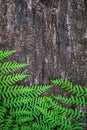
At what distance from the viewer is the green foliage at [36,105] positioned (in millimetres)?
6375

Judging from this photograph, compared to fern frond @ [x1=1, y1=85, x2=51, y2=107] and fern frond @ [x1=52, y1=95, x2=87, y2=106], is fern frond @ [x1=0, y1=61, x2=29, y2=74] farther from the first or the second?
fern frond @ [x1=52, y1=95, x2=87, y2=106]

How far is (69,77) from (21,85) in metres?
0.60

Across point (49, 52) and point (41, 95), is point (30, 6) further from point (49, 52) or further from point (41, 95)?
point (41, 95)

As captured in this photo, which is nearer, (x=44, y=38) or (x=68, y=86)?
(x=68, y=86)

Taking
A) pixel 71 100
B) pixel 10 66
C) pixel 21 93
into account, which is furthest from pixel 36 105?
pixel 10 66

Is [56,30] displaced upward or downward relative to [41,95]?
upward

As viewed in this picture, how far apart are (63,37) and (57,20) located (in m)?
0.22

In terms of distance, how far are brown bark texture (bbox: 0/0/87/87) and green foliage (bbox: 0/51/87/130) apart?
0.12 metres

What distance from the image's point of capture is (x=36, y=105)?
6.39 m

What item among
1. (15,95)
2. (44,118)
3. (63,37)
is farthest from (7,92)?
(63,37)

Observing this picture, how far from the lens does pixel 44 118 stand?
6.39 m

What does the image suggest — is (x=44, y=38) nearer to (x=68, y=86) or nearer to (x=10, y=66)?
(x=10, y=66)

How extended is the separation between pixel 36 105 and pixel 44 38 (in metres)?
0.83

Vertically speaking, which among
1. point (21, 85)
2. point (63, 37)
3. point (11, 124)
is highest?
point (63, 37)
